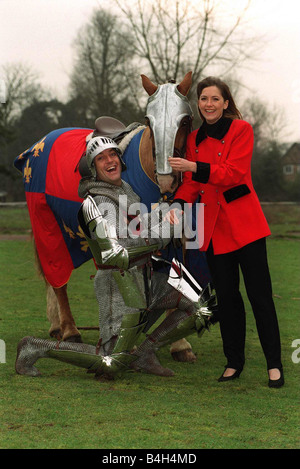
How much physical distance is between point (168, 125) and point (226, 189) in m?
0.51

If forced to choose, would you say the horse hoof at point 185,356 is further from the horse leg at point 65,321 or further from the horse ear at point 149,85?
the horse ear at point 149,85

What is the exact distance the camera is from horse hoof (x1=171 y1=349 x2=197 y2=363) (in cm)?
428

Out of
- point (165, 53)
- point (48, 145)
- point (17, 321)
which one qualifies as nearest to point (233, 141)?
point (48, 145)

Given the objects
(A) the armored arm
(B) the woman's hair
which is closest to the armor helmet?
(A) the armored arm

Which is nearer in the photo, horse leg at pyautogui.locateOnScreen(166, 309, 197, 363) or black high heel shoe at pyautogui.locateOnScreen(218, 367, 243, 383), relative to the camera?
black high heel shoe at pyautogui.locateOnScreen(218, 367, 243, 383)

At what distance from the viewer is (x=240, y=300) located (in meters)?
3.87

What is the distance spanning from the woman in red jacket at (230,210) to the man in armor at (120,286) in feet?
0.64

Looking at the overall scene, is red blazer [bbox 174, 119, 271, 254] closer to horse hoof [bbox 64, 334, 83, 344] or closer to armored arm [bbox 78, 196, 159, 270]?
armored arm [bbox 78, 196, 159, 270]

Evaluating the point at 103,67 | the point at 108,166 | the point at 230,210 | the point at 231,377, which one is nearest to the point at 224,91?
the point at 230,210

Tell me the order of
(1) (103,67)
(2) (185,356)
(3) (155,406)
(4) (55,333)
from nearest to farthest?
(3) (155,406) < (2) (185,356) < (4) (55,333) < (1) (103,67)

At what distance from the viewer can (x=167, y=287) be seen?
382 cm

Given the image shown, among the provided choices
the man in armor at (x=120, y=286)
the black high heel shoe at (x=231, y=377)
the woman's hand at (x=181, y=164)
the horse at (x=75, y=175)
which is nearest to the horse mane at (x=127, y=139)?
the horse at (x=75, y=175)

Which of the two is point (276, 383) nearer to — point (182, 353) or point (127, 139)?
point (182, 353)

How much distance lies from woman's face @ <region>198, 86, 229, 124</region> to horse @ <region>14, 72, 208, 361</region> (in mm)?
101
